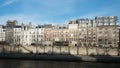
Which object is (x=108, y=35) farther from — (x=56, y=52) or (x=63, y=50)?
(x=56, y=52)

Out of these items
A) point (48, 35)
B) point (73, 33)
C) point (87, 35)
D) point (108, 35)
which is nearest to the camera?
point (108, 35)

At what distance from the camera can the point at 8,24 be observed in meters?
140

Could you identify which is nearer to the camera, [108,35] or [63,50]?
[63,50]

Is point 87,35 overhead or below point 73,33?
below

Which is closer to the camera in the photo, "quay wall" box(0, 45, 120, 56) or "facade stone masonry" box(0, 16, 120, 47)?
"quay wall" box(0, 45, 120, 56)

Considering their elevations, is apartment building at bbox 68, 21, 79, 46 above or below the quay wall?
above

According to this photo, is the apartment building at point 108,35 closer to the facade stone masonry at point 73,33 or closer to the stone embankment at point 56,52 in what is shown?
the facade stone masonry at point 73,33

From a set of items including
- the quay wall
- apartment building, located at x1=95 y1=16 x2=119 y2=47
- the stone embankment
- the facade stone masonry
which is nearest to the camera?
the stone embankment

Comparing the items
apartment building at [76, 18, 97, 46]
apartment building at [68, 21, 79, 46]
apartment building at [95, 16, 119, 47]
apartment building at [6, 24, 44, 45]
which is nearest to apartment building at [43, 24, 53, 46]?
apartment building at [6, 24, 44, 45]

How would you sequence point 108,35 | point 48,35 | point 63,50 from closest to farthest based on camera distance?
1. point 63,50
2. point 108,35
3. point 48,35

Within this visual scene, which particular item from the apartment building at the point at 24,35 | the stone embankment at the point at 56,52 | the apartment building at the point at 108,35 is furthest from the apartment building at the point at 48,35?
the stone embankment at the point at 56,52

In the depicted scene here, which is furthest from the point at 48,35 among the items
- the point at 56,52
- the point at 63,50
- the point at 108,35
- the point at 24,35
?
the point at 63,50

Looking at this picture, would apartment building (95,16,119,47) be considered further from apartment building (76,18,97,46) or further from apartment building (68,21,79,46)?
apartment building (68,21,79,46)

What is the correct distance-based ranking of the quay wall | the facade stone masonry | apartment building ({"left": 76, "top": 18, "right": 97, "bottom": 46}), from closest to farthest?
the quay wall < the facade stone masonry < apartment building ({"left": 76, "top": 18, "right": 97, "bottom": 46})
